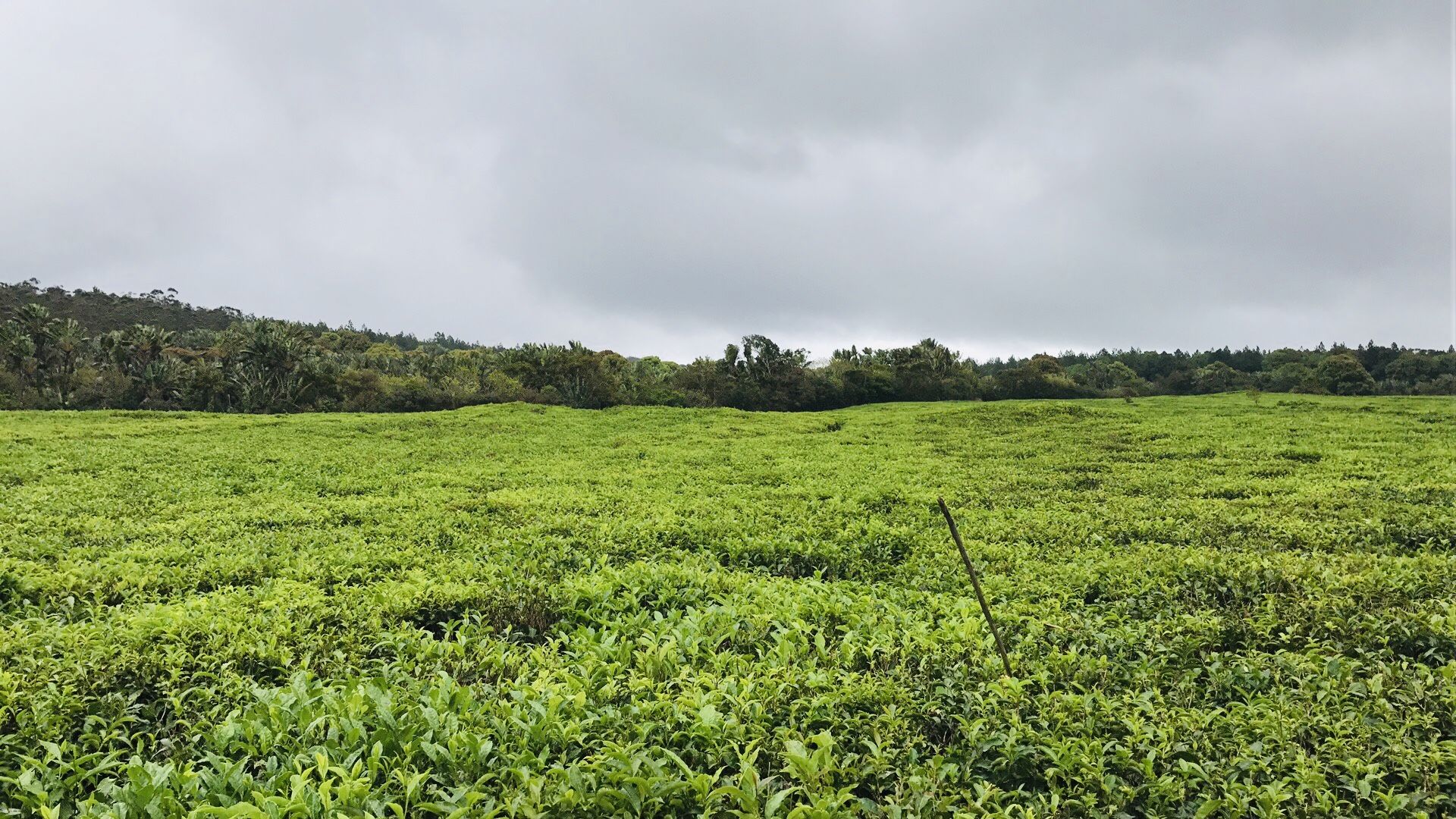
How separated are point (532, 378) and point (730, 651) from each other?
46.2 m

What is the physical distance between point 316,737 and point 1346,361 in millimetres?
59480

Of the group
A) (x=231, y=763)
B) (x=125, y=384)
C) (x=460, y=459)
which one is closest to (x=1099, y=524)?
(x=231, y=763)

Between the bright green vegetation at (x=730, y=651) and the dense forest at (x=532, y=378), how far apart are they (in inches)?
1352

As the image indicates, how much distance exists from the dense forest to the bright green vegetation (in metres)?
34.3

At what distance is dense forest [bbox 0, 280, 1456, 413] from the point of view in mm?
43812

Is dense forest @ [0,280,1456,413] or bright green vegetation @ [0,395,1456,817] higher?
dense forest @ [0,280,1456,413]

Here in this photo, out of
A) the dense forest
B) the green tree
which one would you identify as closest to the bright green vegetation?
the dense forest

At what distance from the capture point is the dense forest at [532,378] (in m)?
43.8

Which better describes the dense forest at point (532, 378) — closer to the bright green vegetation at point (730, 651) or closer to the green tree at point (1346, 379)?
the green tree at point (1346, 379)

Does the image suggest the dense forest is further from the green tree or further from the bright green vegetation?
the bright green vegetation

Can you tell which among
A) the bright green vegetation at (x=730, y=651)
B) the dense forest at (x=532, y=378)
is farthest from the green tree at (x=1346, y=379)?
the bright green vegetation at (x=730, y=651)

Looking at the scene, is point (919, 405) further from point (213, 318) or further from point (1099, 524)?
point (213, 318)

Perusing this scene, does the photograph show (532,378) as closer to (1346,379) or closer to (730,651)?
(730,651)

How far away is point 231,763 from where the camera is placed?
2.98 meters
